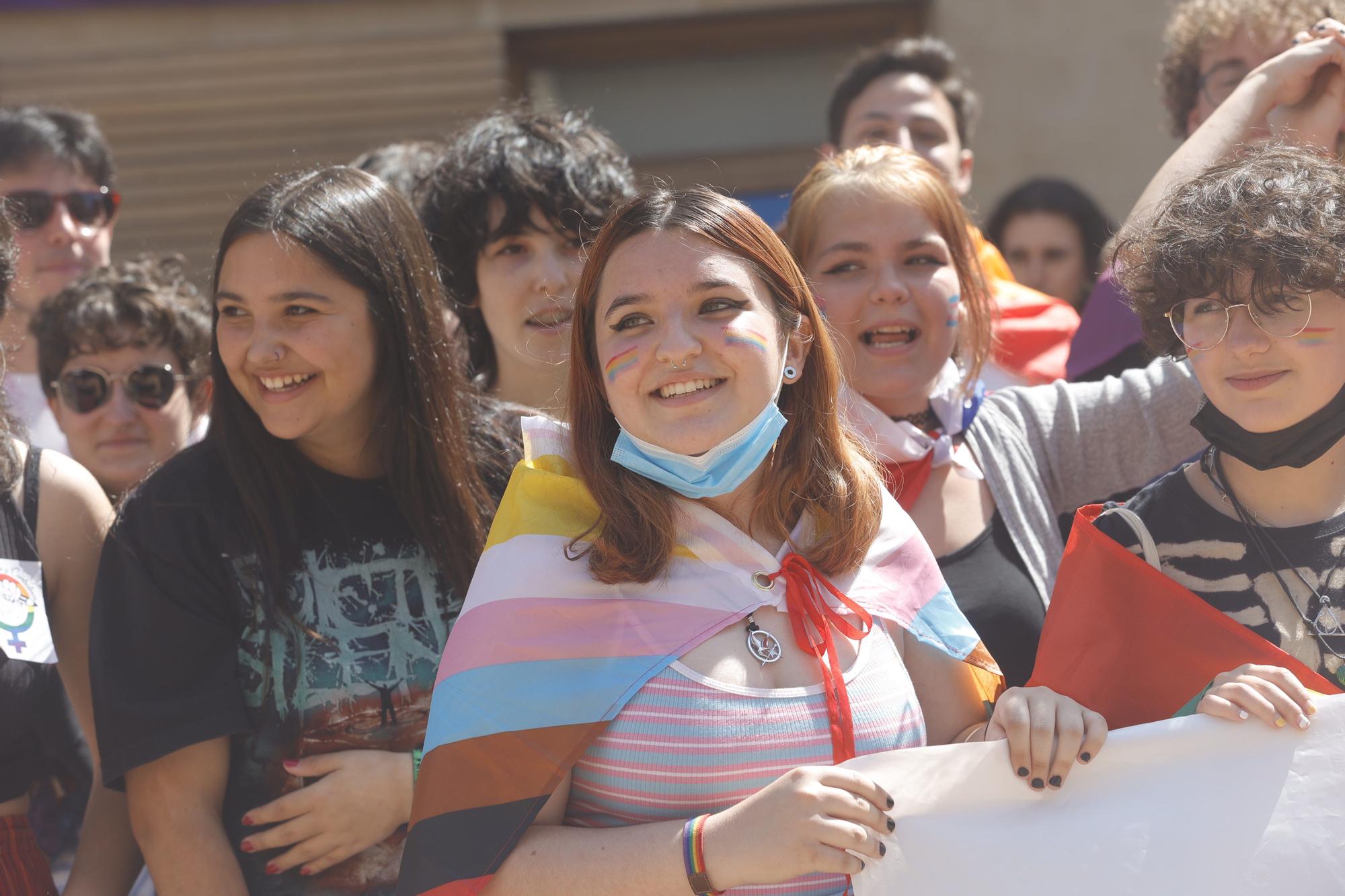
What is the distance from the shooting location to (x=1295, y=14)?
11.3ft

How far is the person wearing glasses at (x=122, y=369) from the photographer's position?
3.32 meters

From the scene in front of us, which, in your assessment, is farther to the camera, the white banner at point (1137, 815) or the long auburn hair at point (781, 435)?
the long auburn hair at point (781, 435)

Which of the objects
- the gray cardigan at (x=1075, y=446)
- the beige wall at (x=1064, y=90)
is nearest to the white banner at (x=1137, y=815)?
the gray cardigan at (x=1075, y=446)

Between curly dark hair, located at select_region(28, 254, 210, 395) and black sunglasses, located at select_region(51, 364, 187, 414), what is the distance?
0.21ft

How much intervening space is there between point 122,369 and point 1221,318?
2668 millimetres

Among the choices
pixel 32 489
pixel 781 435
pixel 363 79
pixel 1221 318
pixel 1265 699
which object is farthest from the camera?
pixel 363 79

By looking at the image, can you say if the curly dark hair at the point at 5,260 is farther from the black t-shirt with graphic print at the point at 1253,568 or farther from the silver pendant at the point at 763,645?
the black t-shirt with graphic print at the point at 1253,568

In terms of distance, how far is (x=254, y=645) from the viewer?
2383 mm

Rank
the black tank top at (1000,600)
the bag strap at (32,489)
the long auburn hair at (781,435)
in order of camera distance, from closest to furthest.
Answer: the long auburn hair at (781,435), the bag strap at (32,489), the black tank top at (1000,600)

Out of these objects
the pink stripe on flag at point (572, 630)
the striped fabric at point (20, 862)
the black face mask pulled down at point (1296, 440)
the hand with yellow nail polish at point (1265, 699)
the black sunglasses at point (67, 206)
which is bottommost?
the striped fabric at point (20, 862)

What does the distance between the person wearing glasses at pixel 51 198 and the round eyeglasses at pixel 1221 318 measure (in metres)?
3.14

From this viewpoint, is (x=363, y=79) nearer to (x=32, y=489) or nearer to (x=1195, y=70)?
(x=1195, y=70)

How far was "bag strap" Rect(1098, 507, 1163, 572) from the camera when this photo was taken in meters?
2.17

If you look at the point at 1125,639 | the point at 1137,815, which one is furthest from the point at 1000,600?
→ the point at 1137,815
